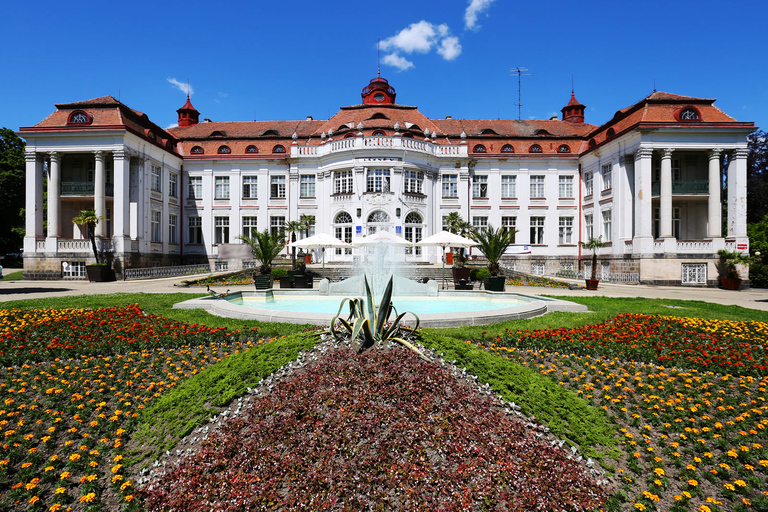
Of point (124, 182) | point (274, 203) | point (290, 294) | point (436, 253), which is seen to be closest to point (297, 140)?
point (274, 203)

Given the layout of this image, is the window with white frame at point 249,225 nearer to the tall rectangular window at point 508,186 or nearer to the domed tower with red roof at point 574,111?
the tall rectangular window at point 508,186

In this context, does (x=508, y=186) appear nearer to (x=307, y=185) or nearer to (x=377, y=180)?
(x=377, y=180)

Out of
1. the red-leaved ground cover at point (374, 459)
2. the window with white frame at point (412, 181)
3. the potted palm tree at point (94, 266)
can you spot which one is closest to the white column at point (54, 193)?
the potted palm tree at point (94, 266)

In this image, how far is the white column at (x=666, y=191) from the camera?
86.0 ft

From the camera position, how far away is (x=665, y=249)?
25594 millimetres

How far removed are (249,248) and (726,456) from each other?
33490mm

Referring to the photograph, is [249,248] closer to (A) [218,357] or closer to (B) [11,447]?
(A) [218,357]

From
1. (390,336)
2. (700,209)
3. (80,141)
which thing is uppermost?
(80,141)

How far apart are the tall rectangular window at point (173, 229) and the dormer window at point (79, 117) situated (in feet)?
29.3

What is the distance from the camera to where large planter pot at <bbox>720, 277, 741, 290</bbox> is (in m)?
24.0

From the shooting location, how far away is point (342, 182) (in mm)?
31797

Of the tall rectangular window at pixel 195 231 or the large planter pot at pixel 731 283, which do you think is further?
the tall rectangular window at pixel 195 231

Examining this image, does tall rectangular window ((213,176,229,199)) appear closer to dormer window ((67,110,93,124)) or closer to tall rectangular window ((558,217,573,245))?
→ dormer window ((67,110,93,124))

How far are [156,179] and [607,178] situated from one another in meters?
35.7
